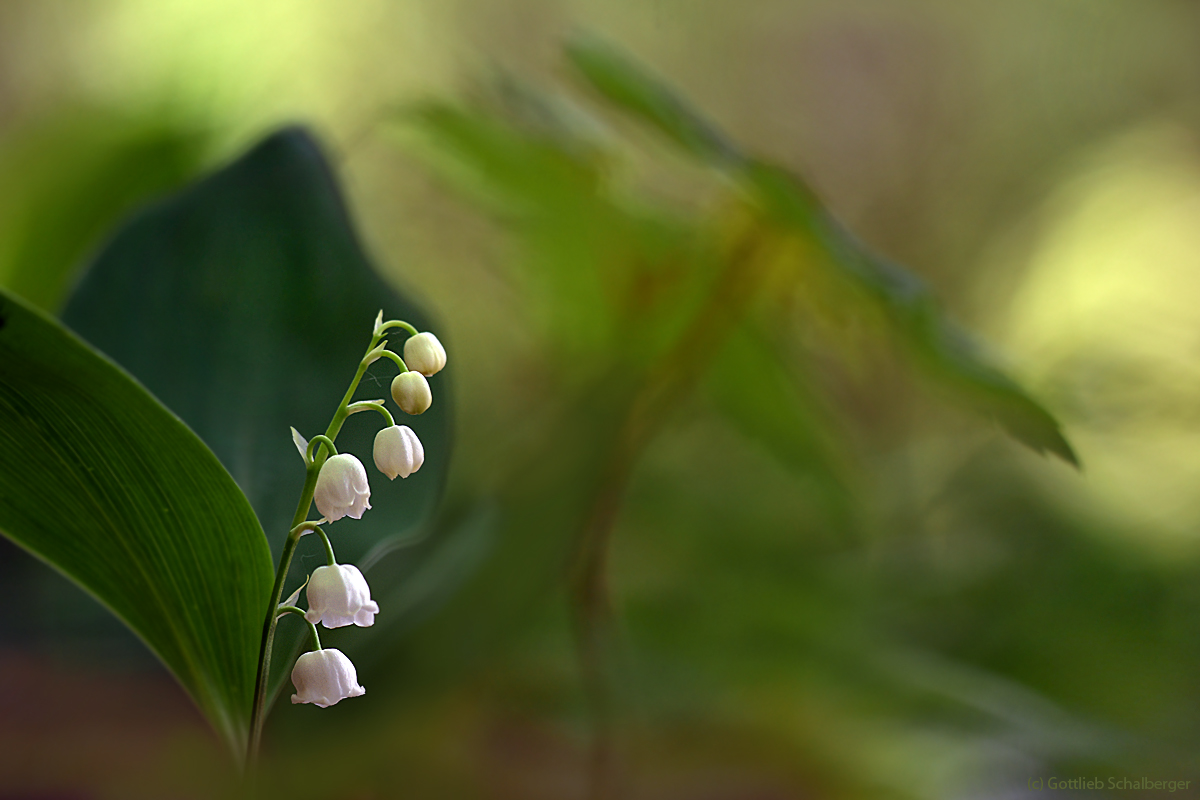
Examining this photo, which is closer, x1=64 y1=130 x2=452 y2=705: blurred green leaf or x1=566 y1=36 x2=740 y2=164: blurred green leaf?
x1=64 y1=130 x2=452 y2=705: blurred green leaf

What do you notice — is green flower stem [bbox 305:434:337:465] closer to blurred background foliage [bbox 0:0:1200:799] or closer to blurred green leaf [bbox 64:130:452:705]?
blurred green leaf [bbox 64:130:452:705]

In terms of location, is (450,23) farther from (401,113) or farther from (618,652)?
(618,652)

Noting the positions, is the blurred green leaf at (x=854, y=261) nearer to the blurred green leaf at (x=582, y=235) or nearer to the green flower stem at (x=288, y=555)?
the blurred green leaf at (x=582, y=235)

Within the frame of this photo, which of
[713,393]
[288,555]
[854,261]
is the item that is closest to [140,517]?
[288,555]

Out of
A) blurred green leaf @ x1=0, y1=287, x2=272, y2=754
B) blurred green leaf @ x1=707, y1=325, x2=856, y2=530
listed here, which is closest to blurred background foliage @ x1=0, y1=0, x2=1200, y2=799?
blurred green leaf @ x1=707, y1=325, x2=856, y2=530

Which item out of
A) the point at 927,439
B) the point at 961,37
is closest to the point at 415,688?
the point at 927,439
